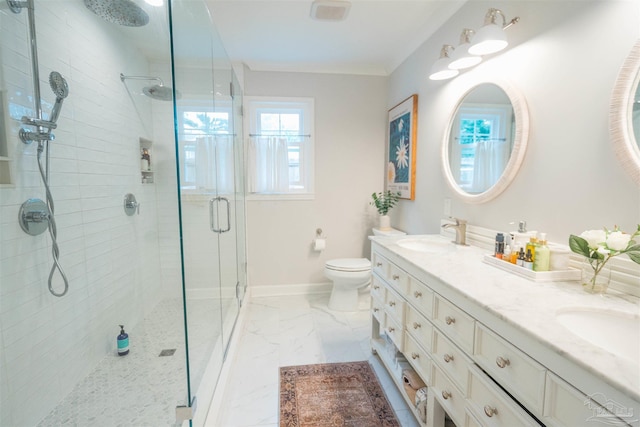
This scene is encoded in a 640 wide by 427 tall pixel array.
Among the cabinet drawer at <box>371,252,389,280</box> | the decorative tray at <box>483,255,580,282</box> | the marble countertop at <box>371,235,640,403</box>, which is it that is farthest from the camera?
the cabinet drawer at <box>371,252,389,280</box>

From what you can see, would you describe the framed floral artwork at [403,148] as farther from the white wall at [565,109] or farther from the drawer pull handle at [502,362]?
the drawer pull handle at [502,362]

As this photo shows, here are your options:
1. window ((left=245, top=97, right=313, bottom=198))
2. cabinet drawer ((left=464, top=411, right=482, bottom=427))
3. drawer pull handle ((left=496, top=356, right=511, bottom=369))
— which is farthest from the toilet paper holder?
drawer pull handle ((left=496, top=356, right=511, bottom=369))

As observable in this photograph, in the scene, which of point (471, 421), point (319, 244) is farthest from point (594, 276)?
point (319, 244)

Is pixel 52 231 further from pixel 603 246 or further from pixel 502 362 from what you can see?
pixel 603 246

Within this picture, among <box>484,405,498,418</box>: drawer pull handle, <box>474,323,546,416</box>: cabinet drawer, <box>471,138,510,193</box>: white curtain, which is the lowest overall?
<box>484,405,498,418</box>: drawer pull handle

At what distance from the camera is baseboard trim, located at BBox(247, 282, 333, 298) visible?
309 cm

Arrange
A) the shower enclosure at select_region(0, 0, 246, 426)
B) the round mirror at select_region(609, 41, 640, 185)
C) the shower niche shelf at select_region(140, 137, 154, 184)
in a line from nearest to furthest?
the round mirror at select_region(609, 41, 640, 185), the shower enclosure at select_region(0, 0, 246, 426), the shower niche shelf at select_region(140, 137, 154, 184)

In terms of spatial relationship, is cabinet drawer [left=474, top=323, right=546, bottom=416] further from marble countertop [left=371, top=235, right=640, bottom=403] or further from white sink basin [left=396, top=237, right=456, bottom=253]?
white sink basin [left=396, top=237, right=456, bottom=253]

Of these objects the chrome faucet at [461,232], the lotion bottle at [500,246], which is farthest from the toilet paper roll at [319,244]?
the lotion bottle at [500,246]

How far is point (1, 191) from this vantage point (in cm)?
124

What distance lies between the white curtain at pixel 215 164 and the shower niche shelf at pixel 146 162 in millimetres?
522

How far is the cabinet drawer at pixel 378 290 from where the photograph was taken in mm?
1726

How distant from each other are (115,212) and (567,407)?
249 centimetres

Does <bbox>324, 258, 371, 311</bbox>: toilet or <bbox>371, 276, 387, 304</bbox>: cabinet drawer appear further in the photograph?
<bbox>324, 258, 371, 311</bbox>: toilet
